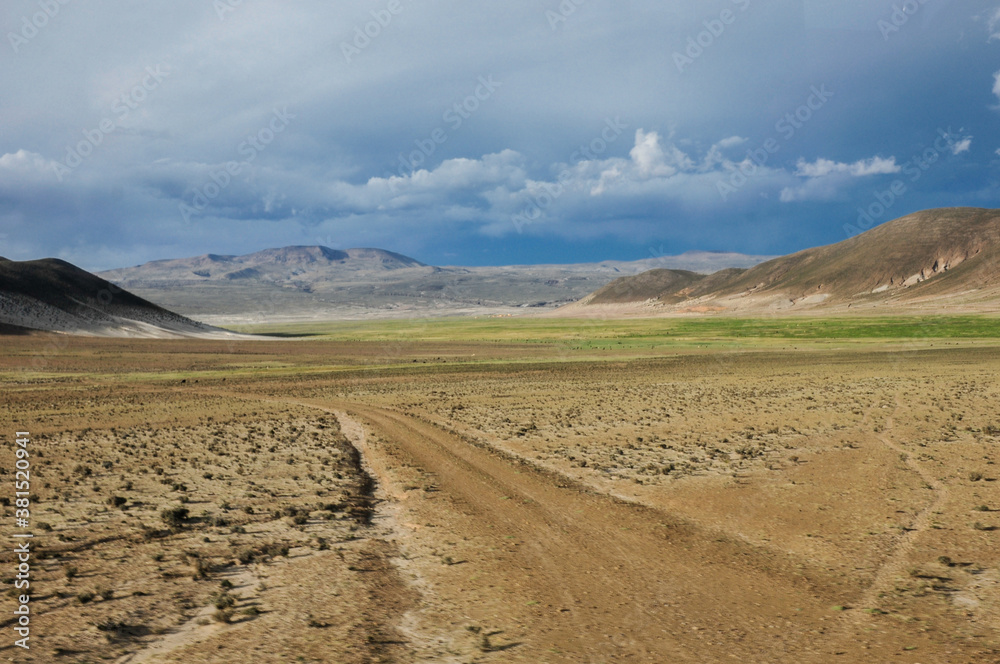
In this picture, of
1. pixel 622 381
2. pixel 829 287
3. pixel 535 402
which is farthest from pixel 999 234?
pixel 535 402

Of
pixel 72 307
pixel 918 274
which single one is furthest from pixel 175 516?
pixel 918 274

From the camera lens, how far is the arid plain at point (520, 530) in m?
8.72

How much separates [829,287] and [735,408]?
186774mm

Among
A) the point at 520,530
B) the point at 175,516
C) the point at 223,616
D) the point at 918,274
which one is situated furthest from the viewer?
the point at 918,274

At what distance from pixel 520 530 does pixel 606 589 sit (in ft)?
10.3

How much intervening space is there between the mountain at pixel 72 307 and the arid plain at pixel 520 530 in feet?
284

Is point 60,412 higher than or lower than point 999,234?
lower

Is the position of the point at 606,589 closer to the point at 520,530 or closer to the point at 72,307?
the point at 520,530

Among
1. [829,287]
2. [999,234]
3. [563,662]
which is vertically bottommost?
[563,662]

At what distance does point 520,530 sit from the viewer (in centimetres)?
1302

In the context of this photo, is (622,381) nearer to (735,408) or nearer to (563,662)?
(735,408)

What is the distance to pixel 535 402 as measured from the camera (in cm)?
3284

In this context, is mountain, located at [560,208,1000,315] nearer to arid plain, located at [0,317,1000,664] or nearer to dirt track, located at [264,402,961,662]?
arid plain, located at [0,317,1000,664]

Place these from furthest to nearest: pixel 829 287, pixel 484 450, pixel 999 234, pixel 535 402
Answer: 1. pixel 829 287
2. pixel 999 234
3. pixel 535 402
4. pixel 484 450
